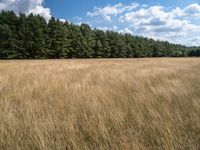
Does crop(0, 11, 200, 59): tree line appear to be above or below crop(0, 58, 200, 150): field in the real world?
above

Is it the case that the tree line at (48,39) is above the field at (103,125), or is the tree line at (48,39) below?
above

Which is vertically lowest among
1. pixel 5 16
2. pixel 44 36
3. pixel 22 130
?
pixel 22 130

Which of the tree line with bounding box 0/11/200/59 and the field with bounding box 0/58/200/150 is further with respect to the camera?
the tree line with bounding box 0/11/200/59

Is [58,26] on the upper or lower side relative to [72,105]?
upper

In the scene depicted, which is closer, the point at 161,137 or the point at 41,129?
the point at 161,137

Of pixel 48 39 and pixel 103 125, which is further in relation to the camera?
pixel 48 39

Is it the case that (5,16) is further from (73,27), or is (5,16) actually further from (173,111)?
(173,111)

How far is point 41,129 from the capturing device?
3502mm

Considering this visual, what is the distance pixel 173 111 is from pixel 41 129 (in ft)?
8.00

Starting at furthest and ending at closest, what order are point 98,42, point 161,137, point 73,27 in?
point 98,42 → point 73,27 → point 161,137

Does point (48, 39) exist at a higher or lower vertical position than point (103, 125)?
higher

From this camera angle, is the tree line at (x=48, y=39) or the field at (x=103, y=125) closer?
the field at (x=103, y=125)

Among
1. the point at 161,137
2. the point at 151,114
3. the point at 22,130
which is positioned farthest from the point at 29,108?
the point at 161,137

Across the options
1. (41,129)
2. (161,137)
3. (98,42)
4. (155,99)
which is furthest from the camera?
(98,42)
